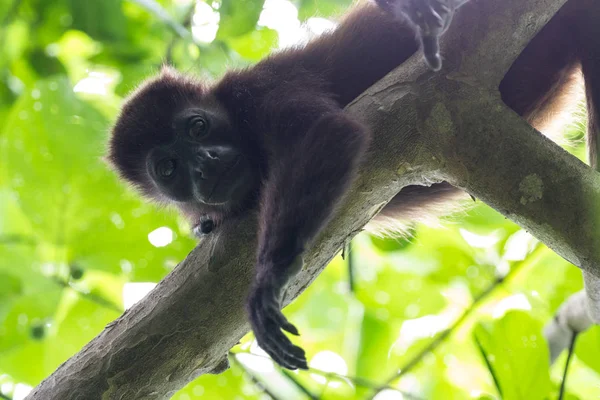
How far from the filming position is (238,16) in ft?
12.9

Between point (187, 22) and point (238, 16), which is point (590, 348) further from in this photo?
point (187, 22)

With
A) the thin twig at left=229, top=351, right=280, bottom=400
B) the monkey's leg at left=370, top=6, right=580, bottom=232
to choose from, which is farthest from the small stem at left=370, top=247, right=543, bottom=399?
the monkey's leg at left=370, top=6, right=580, bottom=232

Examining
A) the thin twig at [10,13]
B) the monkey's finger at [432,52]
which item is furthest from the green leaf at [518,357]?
the thin twig at [10,13]

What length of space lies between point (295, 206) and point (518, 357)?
1.23m

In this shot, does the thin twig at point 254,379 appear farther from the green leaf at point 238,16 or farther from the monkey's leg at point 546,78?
the green leaf at point 238,16

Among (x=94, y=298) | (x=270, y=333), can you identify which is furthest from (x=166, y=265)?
(x=270, y=333)

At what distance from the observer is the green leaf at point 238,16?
3.92 m

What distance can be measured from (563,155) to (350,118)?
750mm

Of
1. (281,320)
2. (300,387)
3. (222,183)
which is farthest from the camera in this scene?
(300,387)

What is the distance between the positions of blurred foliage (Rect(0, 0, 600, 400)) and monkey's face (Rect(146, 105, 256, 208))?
1.83 feet

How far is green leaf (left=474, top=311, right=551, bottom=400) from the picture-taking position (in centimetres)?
275

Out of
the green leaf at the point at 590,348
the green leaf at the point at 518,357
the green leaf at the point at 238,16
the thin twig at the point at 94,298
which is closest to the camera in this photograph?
the green leaf at the point at 518,357

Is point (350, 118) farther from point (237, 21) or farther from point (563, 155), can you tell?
point (237, 21)

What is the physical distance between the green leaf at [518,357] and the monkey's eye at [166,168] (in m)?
1.69
